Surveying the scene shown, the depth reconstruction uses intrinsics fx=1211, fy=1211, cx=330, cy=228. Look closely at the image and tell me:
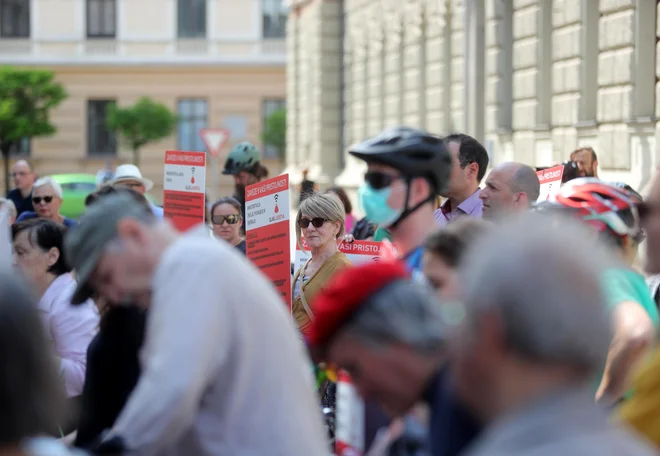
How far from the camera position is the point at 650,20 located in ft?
42.1

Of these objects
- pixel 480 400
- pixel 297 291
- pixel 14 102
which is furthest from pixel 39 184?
pixel 14 102

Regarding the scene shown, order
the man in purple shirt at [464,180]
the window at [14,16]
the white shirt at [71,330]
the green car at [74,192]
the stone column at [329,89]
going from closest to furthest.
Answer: the white shirt at [71,330]
the man in purple shirt at [464,180]
the green car at [74,192]
the stone column at [329,89]
the window at [14,16]

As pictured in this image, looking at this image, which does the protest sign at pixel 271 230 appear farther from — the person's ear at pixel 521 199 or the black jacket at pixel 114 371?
the black jacket at pixel 114 371

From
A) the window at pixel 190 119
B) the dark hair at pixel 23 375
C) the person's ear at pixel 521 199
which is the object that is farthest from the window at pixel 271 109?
the dark hair at pixel 23 375

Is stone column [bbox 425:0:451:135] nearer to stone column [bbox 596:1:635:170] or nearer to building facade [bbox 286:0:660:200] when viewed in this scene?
building facade [bbox 286:0:660:200]

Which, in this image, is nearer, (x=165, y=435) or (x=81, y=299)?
(x=165, y=435)

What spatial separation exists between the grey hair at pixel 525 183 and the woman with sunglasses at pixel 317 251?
1.34 m

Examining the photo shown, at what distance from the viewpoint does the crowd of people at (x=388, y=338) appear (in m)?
2.16

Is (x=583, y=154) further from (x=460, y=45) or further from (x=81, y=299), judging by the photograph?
(x=460, y=45)

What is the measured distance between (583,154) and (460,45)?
10172 mm

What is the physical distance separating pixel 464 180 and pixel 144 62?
41956mm

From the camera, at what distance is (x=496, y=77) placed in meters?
17.8

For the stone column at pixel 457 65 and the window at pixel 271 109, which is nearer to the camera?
the stone column at pixel 457 65

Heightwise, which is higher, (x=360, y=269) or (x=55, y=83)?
(x=55, y=83)
